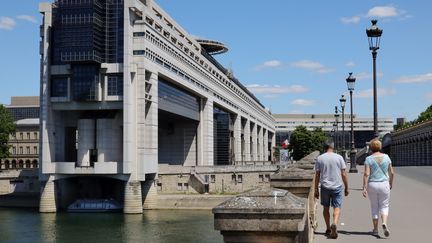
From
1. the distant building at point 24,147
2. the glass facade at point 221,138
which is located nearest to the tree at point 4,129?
the distant building at point 24,147

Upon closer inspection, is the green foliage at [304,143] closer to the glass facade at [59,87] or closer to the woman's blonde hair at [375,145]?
the glass facade at [59,87]

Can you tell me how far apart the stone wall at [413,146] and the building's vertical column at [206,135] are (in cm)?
3427

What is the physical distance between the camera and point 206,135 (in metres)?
97.4

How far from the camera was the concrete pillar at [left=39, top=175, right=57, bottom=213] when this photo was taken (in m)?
65.6

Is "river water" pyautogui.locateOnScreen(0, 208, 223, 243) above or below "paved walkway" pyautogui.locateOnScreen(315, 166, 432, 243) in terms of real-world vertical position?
below

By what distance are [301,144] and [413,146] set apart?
4769 cm

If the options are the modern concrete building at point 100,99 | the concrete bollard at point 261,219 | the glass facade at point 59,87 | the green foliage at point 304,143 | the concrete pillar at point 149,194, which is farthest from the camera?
the green foliage at point 304,143

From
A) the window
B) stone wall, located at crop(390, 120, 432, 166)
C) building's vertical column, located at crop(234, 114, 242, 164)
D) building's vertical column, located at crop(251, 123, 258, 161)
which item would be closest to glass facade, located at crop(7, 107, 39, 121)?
building's vertical column, located at crop(234, 114, 242, 164)

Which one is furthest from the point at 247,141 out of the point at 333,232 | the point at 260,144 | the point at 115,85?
the point at 333,232

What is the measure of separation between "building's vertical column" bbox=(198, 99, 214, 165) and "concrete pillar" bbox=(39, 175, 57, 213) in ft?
107

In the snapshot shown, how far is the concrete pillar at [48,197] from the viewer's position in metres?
65.6

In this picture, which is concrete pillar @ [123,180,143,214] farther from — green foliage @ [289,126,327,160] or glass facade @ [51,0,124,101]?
green foliage @ [289,126,327,160]

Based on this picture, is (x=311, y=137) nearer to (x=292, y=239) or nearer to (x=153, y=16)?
(x=153, y=16)

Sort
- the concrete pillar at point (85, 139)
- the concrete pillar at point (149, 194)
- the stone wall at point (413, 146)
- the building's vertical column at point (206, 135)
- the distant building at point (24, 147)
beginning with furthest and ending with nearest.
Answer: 1. the distant building at point (24, 147)
2. the building's vertical column at point (206, 135)
3. the stone wall at point (413, 146)
4. the concrete pillar at point (149, 194)
5. the concrete pillar at point (85, 139)
